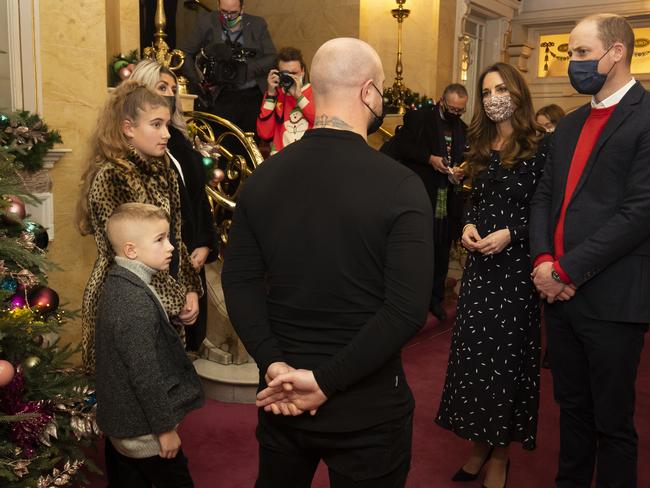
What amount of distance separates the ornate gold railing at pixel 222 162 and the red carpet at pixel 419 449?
111 cm

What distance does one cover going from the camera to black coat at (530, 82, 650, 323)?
237 cm

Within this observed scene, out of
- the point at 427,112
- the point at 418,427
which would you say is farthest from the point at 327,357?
the point at 427,112

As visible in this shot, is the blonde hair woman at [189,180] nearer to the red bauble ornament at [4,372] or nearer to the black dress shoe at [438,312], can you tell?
the red bauble ornament at [4,372]

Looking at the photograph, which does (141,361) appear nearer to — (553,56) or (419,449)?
(419,449)

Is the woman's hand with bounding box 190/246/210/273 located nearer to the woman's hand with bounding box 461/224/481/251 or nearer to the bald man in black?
the woman's hand with bounding box 461/224/481/251

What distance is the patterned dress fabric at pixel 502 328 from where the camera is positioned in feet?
9.54

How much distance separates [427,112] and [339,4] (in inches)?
110

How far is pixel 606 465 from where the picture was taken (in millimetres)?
2557

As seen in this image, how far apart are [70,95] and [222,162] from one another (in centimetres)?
145

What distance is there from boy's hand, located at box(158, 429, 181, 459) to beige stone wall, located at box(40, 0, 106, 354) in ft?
5.74

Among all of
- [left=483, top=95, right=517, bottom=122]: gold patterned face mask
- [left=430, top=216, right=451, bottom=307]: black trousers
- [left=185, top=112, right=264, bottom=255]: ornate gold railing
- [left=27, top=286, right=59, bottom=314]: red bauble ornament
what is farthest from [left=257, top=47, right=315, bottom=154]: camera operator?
[left=27, top=286, right=59, bottom=314]: red bauble ornament

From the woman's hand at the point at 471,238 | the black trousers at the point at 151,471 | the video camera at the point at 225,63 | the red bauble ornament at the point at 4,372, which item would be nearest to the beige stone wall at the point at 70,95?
the video camera at the point at 225,63

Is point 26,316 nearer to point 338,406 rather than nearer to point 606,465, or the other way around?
point 338,406

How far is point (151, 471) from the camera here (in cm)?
231
